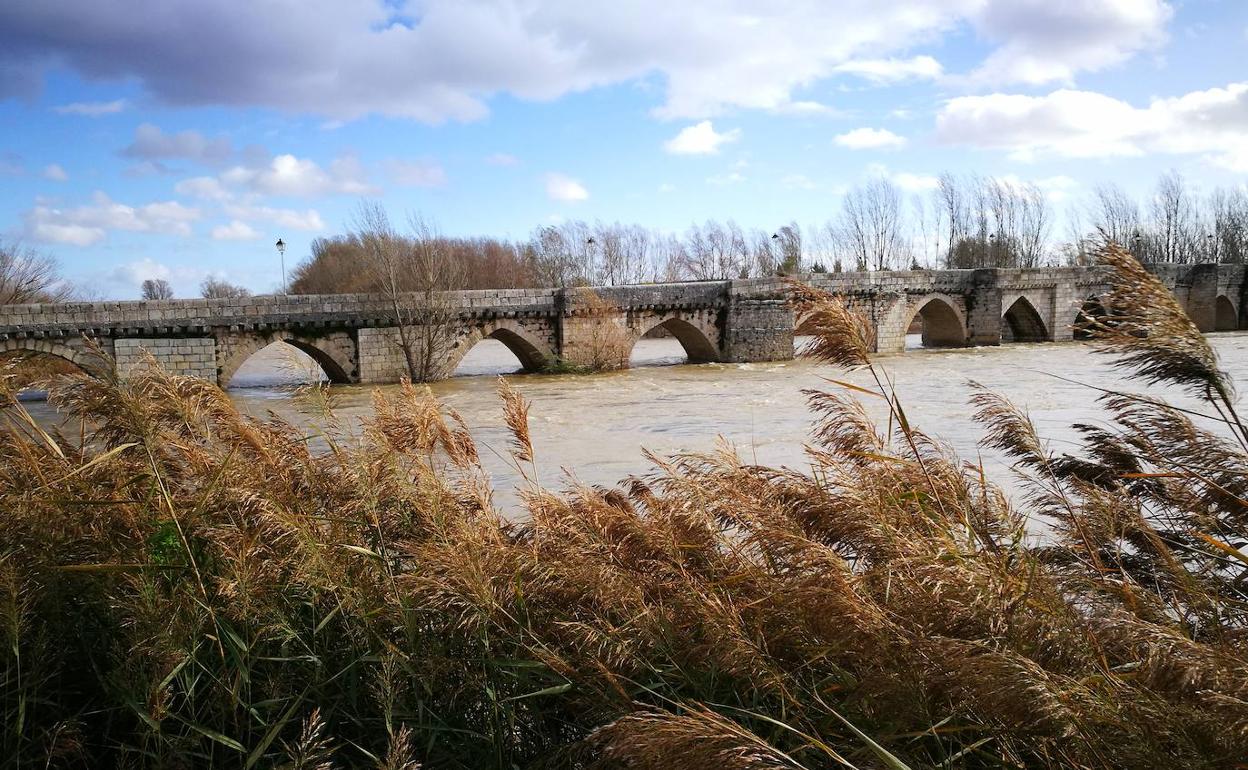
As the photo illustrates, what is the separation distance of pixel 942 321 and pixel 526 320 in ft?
54.1

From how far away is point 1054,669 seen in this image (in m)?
1.91

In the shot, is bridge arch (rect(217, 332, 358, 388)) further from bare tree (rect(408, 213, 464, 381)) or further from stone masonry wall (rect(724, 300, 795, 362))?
stone masonry wall (rect(724, 300, 795, 362))

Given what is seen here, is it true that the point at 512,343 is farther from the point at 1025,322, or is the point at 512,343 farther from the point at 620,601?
the point at 620,601

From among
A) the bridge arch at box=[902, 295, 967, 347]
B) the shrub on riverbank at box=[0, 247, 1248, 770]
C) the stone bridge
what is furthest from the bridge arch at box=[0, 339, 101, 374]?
the bridge arch at box=[902, 295, 967, 347]

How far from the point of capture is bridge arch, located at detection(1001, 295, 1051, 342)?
3378 centimetres

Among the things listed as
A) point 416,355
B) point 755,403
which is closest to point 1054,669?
point 755,403

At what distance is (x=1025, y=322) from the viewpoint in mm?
34656

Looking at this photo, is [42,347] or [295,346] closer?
[42,347]

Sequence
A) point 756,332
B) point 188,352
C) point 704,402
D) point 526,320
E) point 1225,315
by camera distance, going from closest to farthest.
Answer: point 704,402
point 188,352
point 526,320
point 756,332
point 1225,315

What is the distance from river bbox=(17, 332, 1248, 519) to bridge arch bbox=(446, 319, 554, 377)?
74 cm

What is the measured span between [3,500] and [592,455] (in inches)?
339

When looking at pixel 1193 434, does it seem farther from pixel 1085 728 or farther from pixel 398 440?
pixel 398 440

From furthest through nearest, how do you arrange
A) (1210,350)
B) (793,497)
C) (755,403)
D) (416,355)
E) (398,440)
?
(416,355) < (755,403) < (398,440) < (793,497) < (1210,350)

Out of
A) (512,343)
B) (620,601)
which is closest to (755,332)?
(512,343)
